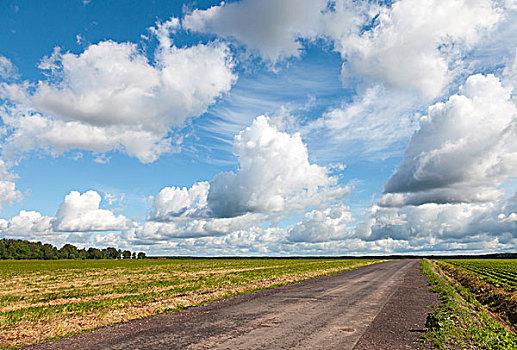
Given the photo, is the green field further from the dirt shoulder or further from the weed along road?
the weed along road

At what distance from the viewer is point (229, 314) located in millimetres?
16516

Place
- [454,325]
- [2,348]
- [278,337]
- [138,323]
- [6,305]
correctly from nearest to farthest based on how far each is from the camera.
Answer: [2,348] < [278,337] < [454,325] < [138,323] < [6,305]

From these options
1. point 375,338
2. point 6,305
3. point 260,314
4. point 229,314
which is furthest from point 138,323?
point 6,305

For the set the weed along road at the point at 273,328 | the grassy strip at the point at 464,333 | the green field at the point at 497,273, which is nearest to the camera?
the grassy strip at the point at 464,333

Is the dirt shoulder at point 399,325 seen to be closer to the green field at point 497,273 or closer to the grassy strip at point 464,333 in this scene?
the grassy strip at point 464,333

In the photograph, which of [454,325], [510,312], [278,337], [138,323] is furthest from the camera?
[510,312]

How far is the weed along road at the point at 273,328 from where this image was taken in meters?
11.1

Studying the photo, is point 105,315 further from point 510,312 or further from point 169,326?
point 510,312

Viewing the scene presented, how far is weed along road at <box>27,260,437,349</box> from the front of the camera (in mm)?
11094

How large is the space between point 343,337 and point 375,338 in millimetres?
1170

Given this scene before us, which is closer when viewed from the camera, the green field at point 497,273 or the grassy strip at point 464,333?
the grassy strip at point 464,333

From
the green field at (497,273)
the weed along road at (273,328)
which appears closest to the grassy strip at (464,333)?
the weed along road at (273,328)

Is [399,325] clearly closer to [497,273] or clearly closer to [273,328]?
[273,328]

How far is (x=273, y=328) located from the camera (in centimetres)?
1338
